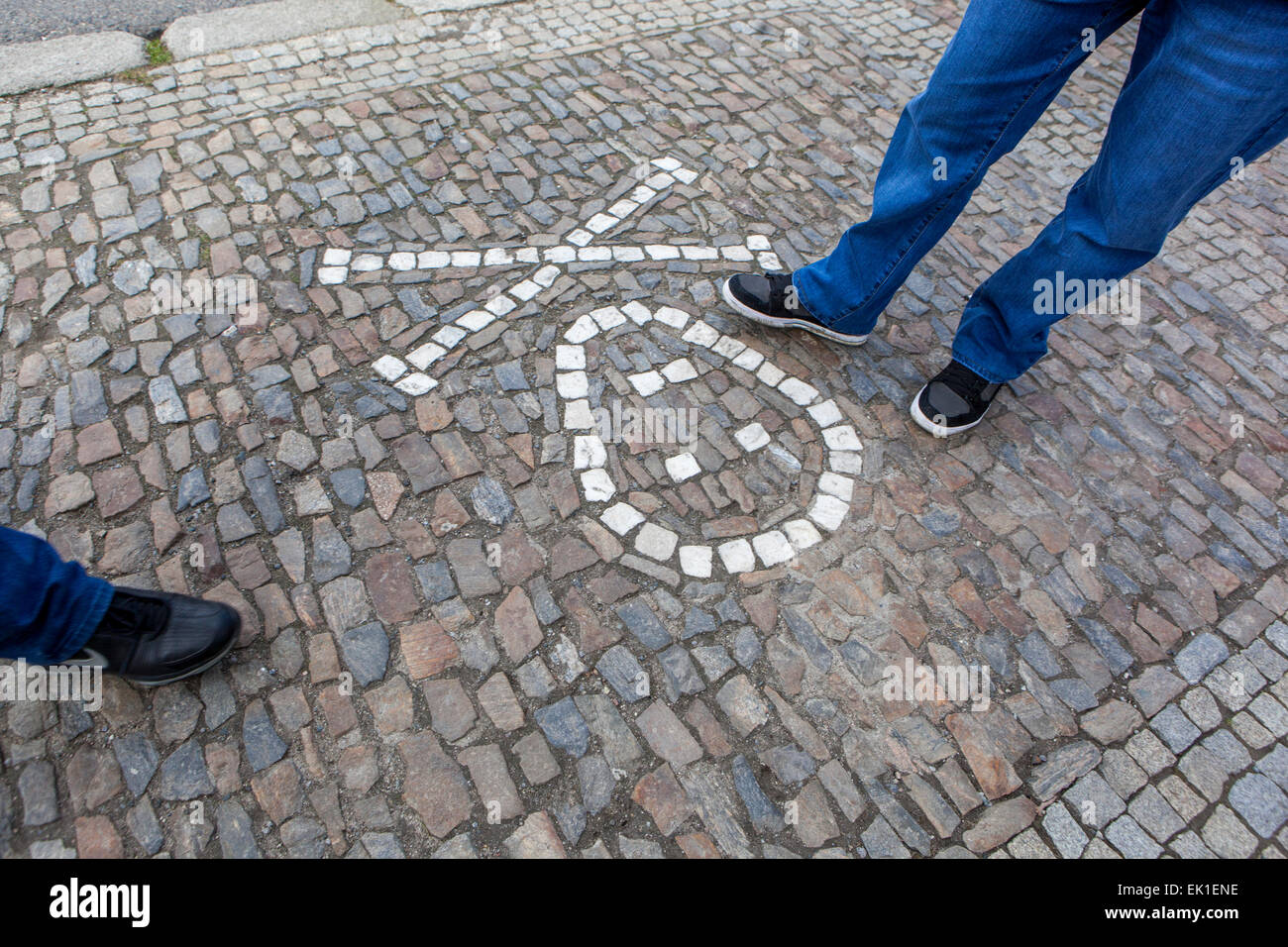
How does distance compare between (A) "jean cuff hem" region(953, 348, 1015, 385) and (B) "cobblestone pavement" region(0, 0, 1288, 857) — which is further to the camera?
(A) "jean cuff hem" region(953, 348, 1015, 385)

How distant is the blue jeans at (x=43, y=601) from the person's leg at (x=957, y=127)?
9.74 feet

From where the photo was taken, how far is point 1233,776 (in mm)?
2600

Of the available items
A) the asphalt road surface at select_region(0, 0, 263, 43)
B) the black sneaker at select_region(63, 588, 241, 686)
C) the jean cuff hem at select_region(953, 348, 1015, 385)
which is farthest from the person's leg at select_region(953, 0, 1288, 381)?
the asphalt road surface at select_region(0, 0, 263, 43)

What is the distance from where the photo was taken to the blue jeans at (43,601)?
2.07 m

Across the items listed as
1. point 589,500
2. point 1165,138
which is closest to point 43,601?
point 589,500

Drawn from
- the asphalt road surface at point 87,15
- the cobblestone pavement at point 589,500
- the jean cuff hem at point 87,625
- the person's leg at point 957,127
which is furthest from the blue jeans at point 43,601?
the asphalt road surface at point 87,15

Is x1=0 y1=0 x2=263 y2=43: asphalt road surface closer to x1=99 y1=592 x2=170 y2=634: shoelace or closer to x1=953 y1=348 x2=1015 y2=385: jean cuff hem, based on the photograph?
x1=99 y1=592 x2=170 y2=634: shoelace

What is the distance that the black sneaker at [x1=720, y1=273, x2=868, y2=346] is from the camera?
143 inches

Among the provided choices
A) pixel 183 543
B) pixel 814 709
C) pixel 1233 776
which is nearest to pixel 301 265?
pixel 183 543

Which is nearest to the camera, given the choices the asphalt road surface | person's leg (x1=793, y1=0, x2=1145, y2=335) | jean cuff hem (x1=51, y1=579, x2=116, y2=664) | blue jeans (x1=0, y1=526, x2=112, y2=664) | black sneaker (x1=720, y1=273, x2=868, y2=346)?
blue jeans (x1=0, y1=526, x2=112, y2=664)

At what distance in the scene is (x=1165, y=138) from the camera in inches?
99.2

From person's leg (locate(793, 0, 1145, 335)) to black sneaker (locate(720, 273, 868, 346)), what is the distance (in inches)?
3.4
